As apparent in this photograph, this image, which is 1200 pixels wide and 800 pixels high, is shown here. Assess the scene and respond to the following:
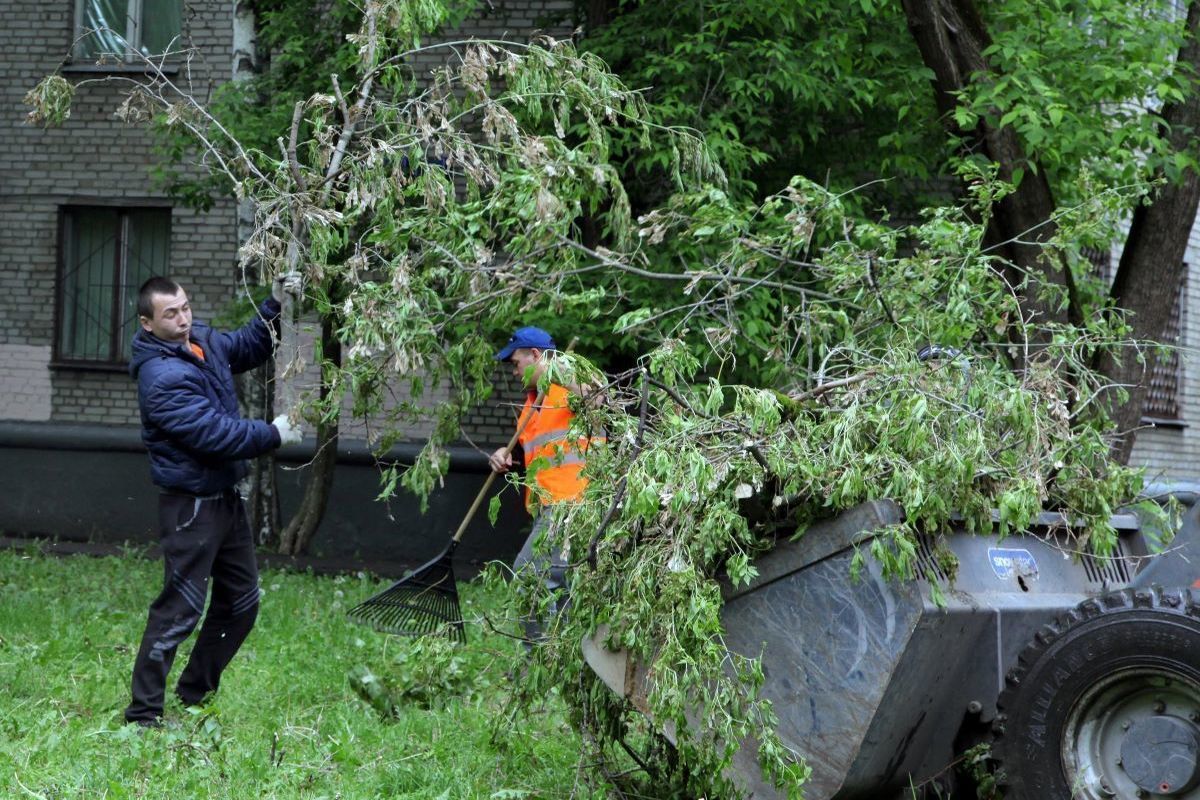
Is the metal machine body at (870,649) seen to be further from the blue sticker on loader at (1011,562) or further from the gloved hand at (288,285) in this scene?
the gloved hand at (288,285)

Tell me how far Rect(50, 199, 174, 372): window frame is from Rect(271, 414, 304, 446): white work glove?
9.97 metres

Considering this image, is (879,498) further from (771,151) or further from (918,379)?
(771,151)

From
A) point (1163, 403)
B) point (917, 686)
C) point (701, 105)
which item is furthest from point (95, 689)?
point (1163, 403)

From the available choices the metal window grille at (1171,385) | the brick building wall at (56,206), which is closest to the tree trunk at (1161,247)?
the metal window grille at (1171,385)

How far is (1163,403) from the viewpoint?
16.9 metres

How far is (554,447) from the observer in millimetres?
4672

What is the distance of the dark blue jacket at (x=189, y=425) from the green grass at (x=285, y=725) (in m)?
0.89

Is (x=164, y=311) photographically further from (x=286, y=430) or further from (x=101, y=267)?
(x=101, y=267)

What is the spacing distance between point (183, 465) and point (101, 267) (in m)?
10.8

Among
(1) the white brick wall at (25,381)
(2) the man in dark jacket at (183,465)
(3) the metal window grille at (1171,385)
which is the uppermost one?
(2) the man in dark jacket at (183,465)

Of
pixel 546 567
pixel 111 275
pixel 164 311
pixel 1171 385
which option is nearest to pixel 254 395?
pixel 111 275

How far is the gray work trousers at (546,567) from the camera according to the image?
183 inches

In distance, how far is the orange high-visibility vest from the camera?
470 centimetres

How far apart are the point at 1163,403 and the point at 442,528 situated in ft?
27.3
